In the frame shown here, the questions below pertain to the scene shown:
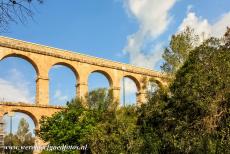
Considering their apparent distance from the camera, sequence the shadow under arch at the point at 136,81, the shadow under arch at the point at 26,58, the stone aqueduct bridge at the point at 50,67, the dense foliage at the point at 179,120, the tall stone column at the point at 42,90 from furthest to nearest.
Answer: the shadow under arch at the point at 136,81, the tall stone column at the point at 42,90, the shadow under arch at the point at 26,58, the stone aqueduct bridge at the point at 50,67, the dense foliage at the point at 179,120

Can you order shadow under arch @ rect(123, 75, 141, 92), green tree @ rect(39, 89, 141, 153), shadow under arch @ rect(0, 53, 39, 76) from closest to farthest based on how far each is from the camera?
green tree @ rect(39, 89, 141, 153), shadow under arch @ rect(0, 53, 39, 76), shadow under arch @ rect(123, 75, 141, 92)

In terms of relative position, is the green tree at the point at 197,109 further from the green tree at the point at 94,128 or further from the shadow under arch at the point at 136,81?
the shadow under arch at the point at 136,81

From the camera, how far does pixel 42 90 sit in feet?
135

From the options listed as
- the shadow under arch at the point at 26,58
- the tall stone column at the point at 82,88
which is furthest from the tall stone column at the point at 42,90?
the tall stone column at the point at 82,88

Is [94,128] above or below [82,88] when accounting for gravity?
below

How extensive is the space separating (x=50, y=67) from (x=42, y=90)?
263cm

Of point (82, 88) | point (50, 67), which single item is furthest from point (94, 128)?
point (82, 88)

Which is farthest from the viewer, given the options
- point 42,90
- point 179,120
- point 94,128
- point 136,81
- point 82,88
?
point 136,81

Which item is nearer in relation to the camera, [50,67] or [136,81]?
[50,67]

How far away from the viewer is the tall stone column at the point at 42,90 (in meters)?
40.8

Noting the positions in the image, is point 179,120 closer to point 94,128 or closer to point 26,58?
point 94,128

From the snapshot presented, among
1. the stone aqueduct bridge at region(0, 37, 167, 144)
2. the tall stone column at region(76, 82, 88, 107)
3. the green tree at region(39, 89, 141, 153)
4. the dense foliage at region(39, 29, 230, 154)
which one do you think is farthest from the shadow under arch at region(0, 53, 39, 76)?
the dense foliage at region(39, 29, 230, 154)

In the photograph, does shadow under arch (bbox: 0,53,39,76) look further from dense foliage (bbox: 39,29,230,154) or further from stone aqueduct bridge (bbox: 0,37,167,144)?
dense foliage (bbox: 39,29,230,154)

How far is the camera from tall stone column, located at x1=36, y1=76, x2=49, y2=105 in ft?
134
